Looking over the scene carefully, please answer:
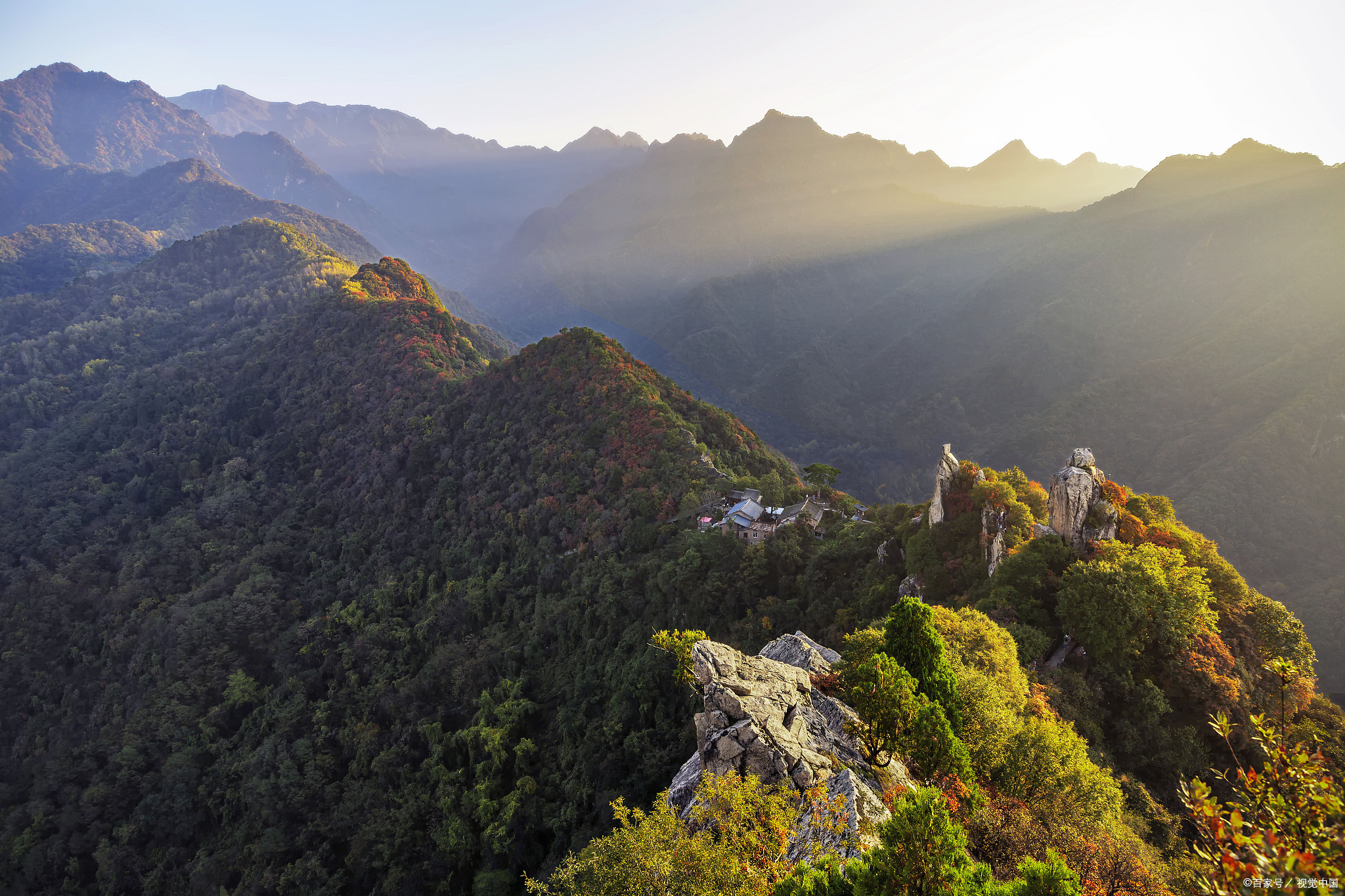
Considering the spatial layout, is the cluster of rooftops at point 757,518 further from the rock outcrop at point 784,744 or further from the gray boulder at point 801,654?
the rock outcrop at point 784,744

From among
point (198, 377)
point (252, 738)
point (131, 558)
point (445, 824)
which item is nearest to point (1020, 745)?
point (445, 824)

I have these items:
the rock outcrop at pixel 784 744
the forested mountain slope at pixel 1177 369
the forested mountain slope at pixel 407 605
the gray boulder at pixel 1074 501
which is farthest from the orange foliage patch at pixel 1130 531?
the forested mountain slope at pixel 1177 369

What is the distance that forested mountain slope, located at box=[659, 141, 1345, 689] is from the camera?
272 ft

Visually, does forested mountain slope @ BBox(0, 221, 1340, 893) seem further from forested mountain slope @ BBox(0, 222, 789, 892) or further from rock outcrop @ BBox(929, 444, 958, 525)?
rock outcrop @ BBox(929, 444, 958, 525)

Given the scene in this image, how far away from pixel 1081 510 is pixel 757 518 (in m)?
23.2

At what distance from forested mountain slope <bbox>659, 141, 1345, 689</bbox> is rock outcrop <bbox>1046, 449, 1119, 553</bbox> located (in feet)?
180

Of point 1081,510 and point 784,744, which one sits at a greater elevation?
point 1081,510

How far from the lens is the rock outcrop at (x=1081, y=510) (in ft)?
98.2

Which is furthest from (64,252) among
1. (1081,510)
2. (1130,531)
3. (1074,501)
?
(1130,531)

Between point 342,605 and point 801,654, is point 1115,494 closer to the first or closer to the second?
point 801,654

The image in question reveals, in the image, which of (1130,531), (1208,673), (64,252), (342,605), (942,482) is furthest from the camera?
(64,252)

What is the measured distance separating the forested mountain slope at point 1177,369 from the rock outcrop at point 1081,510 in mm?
54833

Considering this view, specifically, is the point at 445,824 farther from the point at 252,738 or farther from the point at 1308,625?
the point at 1308,625

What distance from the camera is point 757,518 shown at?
156ft
